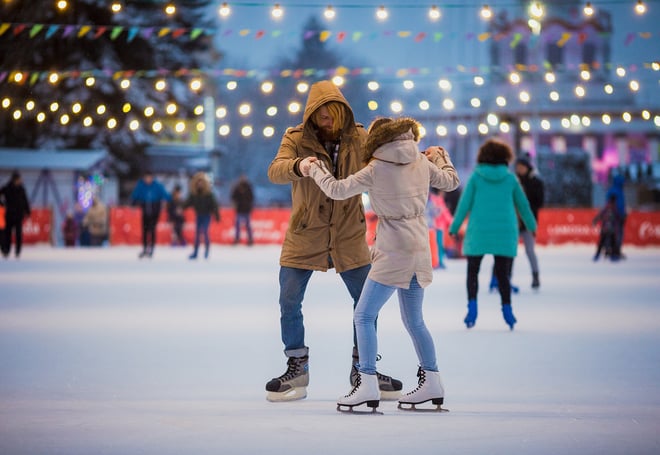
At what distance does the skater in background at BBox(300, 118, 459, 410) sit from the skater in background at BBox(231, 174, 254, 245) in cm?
2374

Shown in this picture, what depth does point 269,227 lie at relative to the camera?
106 feet

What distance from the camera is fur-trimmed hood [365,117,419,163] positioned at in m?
5.89

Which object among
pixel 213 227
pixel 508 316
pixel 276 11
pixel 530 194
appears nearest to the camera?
pixel 508 316

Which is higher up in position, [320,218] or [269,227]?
[320,218]

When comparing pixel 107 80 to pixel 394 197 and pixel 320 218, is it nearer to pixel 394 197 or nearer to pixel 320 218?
pixel 320 218

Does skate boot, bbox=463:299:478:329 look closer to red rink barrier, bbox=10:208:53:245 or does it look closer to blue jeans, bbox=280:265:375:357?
blue jeans, bbox=280:265:375:357

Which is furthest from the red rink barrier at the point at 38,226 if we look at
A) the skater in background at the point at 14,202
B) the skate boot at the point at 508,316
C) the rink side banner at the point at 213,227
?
the skate boot at the point at 508,316

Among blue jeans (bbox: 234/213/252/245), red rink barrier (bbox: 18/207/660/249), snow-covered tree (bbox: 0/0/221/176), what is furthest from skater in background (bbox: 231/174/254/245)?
snow-covered tree (bbox: 0/0/221/176)

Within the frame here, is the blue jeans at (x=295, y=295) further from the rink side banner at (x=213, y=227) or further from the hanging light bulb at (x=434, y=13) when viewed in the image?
the rink side banner at (x=213, y=227)

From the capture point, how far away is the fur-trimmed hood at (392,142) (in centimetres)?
589

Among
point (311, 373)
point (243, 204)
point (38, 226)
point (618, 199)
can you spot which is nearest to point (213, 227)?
point (243, 204)

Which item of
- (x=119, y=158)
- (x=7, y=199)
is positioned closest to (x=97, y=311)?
(x=7, y=199)

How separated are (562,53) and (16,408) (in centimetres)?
6816

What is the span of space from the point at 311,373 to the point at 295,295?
100cm
